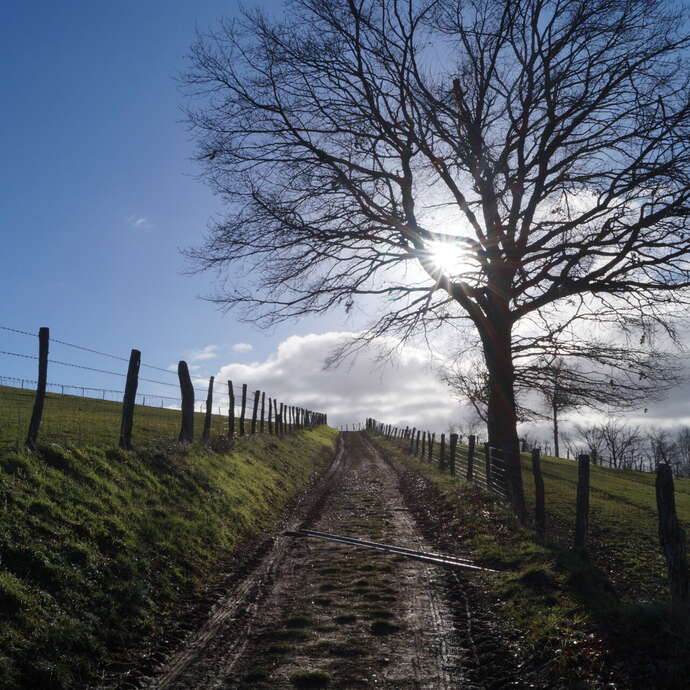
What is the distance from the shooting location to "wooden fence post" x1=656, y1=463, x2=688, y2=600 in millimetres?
6195

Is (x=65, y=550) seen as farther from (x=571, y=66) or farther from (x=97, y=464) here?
(x=571, y=66)

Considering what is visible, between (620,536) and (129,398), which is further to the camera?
(620,536)

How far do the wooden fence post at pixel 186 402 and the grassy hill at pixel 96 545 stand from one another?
8.59 ft

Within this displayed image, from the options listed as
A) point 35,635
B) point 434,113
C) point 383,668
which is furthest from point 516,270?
point 35,635

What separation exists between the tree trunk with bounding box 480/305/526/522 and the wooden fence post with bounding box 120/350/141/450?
24.8ft

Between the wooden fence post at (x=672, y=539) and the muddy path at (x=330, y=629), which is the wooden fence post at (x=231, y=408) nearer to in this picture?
the muddy path at (x=330, y=629)

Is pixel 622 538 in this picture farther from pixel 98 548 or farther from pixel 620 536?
pixel 98 548

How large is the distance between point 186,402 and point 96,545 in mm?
8391

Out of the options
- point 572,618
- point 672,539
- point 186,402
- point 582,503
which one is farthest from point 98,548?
point 186,402

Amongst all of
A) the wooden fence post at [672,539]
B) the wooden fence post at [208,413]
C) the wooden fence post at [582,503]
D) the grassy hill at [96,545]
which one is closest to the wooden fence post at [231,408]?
the wooden fence post at [208,413]

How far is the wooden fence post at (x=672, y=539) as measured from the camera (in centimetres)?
620

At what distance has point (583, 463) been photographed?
32.3 feet

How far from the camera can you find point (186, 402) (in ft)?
49.7

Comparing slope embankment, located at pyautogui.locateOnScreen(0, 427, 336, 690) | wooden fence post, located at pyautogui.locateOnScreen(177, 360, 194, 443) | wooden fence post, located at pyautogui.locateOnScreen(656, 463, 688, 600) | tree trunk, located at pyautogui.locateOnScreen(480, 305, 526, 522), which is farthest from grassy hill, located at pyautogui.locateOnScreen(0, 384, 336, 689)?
tree trunk, located at pyautogui.locateOnScreen(480, 305, 526, 522)
